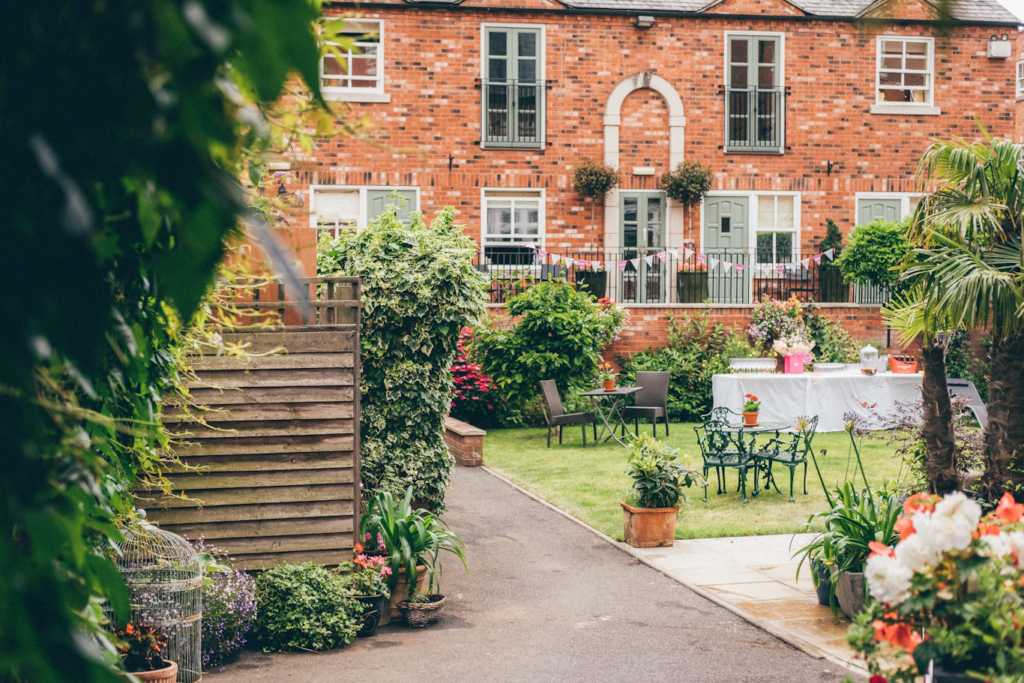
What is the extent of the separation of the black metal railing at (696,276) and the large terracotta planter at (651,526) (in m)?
9.64

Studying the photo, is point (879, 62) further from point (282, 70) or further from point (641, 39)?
point (282, 70)

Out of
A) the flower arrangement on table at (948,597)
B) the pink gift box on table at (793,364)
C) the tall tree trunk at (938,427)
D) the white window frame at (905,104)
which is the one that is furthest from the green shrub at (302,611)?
the white window frame at (905,104)

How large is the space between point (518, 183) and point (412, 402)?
11.0m

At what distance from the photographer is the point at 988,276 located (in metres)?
6.16

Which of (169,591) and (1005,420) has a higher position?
(1005,420)

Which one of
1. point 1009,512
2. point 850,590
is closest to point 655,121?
point 850,590

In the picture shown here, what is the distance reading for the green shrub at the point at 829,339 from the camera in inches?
671

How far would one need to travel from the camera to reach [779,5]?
18.6 m

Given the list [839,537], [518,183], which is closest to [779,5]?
[518,183]

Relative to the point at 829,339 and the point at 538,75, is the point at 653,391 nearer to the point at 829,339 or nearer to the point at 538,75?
the point at 829,339

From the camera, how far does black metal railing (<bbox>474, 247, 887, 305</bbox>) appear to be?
58.7ft

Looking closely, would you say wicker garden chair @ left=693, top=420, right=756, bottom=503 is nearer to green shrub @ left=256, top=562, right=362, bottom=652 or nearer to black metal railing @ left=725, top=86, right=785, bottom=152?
green shrub @ left=256, top=562, right=362, bottom=652

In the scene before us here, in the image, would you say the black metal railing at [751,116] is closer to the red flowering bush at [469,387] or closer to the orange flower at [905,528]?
the red flowering bush at [469,387]

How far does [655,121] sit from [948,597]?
55.0 ft
